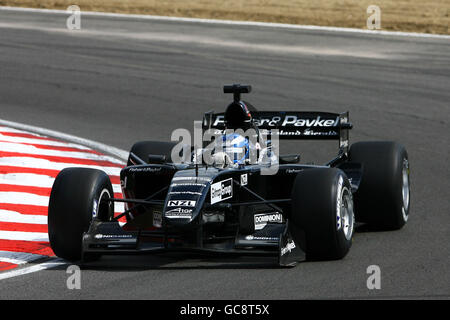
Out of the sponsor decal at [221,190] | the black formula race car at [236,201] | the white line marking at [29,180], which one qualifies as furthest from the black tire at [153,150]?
the sponsor decal at [221,190]

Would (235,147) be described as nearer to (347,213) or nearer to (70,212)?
(347,213)

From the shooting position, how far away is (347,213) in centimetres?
879

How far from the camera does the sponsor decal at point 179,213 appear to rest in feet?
26.2

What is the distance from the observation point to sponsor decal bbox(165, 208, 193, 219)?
A: 7.97 meters

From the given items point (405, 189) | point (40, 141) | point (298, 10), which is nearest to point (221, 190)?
point (405, 189)

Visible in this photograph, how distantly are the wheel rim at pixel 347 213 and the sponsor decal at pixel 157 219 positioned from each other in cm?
148

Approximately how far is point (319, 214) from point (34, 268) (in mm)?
2239

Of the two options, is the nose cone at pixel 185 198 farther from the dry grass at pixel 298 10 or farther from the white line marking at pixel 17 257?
the dry grass at pixel 298 10

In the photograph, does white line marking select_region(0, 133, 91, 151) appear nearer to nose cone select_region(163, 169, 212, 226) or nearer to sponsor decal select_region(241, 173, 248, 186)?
sponsor decal select_region(241, 173, 248, 186)

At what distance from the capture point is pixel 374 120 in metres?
16.0
